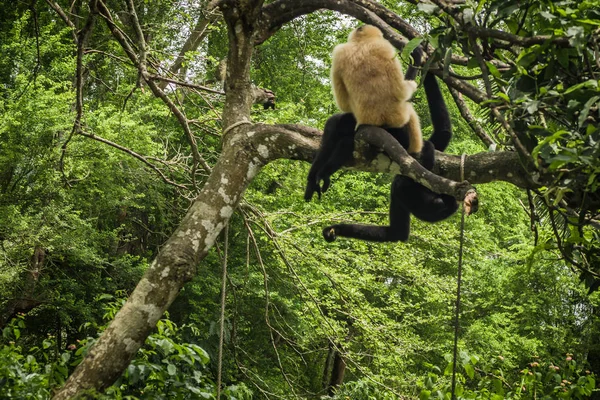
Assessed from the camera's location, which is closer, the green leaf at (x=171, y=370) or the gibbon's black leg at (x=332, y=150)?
the gibbon's black leg at (x=332, y=150)

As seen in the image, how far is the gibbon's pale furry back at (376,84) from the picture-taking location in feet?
14.2

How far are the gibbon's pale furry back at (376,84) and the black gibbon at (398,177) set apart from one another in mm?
92

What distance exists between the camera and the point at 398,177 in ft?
14.9

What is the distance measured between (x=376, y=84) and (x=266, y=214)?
285 cm

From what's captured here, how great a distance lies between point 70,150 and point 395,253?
450cm

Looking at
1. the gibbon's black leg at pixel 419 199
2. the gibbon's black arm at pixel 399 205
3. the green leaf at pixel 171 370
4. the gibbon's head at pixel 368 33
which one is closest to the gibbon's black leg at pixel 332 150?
the gibbon's black arm at pixel 399 205

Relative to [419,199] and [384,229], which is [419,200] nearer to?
[419,199]

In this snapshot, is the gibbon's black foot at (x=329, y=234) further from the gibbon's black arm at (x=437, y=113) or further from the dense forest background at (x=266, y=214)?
the gibbon's black arm at (x=437, y=113)

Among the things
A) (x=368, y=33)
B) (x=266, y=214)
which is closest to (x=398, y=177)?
(x=368, y=33)

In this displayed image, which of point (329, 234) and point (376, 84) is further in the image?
point (329, 234)

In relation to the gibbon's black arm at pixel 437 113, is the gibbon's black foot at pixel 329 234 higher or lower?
lower

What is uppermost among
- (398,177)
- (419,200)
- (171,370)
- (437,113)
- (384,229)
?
(437,113)

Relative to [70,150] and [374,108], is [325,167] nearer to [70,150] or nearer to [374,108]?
[374,108]

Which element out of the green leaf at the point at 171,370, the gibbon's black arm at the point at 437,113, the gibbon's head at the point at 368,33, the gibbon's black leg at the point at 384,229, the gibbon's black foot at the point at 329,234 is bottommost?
the green leaf at the point at 171,370
